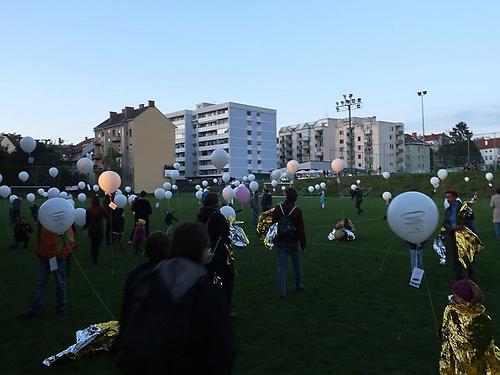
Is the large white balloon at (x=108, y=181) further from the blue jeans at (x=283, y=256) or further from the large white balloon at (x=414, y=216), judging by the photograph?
the large white balloon at (x=414, y=216)

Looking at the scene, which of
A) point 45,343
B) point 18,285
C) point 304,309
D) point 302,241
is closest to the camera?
point 45,343

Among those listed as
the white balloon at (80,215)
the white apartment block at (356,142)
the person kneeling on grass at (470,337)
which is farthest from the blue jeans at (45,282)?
the white apartment block at (356,142)

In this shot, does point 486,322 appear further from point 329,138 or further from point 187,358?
point 329,138

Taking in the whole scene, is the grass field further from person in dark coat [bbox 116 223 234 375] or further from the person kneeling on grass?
person in dark coat [bbox 116 223 234 375]

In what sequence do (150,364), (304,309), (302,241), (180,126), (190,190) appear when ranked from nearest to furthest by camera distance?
(150,364) < (304,309) < (302,241) < (190,190) < (180,126)

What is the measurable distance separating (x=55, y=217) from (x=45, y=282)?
3.68ft

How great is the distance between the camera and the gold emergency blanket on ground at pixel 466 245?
7.81m

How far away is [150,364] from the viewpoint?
215 centimetres

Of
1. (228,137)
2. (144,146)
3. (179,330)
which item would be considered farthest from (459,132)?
(179,330)

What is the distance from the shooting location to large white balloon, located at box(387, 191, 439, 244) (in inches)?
219

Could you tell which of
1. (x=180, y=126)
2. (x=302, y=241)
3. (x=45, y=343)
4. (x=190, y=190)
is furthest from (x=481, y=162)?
(x=180, y=126)

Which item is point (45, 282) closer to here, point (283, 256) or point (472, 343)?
point (283, 256)

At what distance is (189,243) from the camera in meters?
2.45

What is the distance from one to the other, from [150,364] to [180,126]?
108 metres
